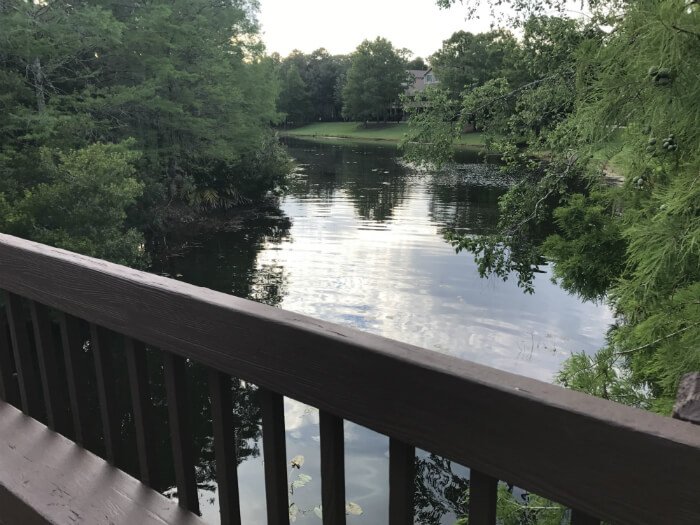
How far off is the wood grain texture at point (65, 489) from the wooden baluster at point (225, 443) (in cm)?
10

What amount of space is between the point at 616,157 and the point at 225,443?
443 cm

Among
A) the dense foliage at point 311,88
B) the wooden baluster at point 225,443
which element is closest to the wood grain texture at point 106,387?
the wooden baluster at point 225,443

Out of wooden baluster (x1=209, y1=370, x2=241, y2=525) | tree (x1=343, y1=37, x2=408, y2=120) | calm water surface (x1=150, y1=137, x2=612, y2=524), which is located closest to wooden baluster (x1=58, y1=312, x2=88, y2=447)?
wooden baluster (x1=209, y1=370, x2=241, y2=525)

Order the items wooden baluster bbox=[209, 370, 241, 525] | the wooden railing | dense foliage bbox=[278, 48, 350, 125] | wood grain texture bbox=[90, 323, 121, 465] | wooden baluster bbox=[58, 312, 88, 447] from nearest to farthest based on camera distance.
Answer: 1. the wooden railing
2. wooden baluster bbox=[209, 370, 241, 525]
3. wood grain texture bbox=[90, 323, 121, 465]
4. wooden baluster bbox=[58, 312, 88, 447]
5. dense foliage bbox=[278, 48, 350, 125]

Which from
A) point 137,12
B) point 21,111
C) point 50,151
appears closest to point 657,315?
point 50,151

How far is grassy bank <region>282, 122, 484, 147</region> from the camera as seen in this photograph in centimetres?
6688

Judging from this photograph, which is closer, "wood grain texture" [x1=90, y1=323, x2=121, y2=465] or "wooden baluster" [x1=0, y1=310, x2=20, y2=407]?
"wood grain texture" [x1=90, y1=323, x2=121, y2=465]

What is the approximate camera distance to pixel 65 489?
1.61m

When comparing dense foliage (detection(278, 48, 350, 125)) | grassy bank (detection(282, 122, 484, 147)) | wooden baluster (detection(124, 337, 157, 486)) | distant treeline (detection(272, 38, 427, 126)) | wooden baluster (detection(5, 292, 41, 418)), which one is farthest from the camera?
dense foliage (detection(278, 48, 350, 125))

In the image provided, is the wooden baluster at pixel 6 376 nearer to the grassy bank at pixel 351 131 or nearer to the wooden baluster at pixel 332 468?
the wooden baluster at pixel 332 468

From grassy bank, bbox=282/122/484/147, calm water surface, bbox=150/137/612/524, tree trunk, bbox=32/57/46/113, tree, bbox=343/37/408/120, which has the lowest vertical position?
calm water surface, bbox=150/137/612/524

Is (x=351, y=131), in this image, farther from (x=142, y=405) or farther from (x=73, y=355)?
(x=142, y=405)

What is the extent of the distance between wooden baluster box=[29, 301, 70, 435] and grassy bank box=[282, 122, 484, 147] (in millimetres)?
61360

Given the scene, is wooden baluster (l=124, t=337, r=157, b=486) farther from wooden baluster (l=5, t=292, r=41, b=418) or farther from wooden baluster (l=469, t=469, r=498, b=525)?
wooden baluster (l=469, t=469, r=498, b=525)
